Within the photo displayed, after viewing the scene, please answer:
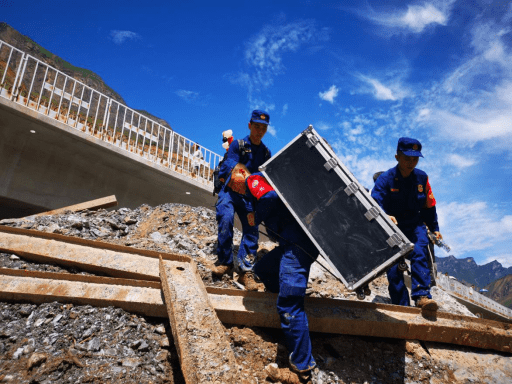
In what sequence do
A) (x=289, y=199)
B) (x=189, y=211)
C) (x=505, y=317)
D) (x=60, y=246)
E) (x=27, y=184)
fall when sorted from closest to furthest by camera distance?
(x=289, y=199) < (x=60, y=246) < (x=189, y=211) < (x=27, y=184) < (x=505, y=317)

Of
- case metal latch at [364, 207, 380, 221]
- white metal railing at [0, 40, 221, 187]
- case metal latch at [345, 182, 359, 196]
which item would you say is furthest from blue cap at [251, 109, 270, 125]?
white metal railing at [0, 40, 221, 187]

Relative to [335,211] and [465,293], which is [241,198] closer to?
[335,211]

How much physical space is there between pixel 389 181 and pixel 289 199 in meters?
1.29

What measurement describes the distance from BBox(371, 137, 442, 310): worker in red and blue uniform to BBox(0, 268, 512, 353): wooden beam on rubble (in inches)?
12.1

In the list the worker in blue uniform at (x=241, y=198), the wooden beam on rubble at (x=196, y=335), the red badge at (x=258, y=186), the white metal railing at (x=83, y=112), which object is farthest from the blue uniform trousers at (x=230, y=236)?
the white metal railing at (x=83, y=112)

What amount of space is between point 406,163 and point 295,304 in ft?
5.74

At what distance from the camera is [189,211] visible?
231 inches

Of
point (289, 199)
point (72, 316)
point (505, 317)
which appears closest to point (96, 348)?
point (72, 316)

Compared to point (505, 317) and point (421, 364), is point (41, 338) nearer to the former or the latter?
point (421, 364)

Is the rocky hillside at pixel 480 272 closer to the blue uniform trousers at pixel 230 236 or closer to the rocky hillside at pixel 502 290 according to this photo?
the rocky hillside at pixel 502 290

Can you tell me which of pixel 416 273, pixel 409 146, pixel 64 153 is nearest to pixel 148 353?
pixel 416 273

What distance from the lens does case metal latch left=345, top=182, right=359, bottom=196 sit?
7.48ft

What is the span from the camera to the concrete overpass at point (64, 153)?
629cm

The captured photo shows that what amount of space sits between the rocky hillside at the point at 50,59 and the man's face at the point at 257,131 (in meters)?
51.7
